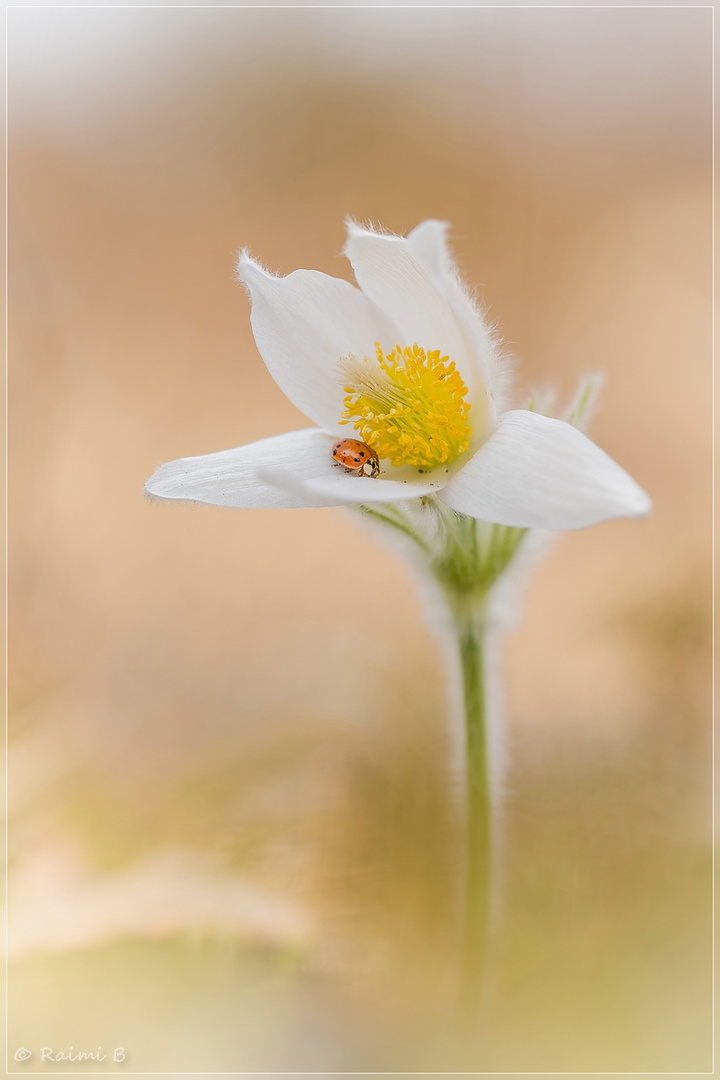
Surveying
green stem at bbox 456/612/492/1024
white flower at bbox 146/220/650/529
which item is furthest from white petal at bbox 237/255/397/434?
green stem at bbox 456/612/492/1024

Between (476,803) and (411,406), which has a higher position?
(411,406)

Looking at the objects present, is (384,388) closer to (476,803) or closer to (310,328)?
(310,328)

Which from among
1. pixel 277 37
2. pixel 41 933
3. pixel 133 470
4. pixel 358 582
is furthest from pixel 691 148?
pixel 41 933

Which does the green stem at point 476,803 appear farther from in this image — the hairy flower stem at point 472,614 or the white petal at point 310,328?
the white petal at point 310,328

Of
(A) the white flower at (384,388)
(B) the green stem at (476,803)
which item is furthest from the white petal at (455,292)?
(B) the green stem at (476,803)

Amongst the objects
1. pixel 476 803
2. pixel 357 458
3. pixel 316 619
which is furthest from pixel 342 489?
pixel 316 619

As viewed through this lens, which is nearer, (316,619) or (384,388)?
(384,388)

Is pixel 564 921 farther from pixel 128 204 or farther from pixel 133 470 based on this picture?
pixel 128 204
